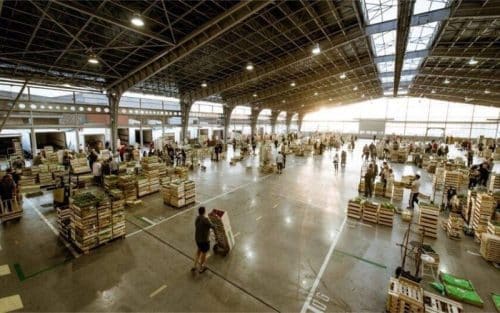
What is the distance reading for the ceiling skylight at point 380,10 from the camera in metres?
10.0

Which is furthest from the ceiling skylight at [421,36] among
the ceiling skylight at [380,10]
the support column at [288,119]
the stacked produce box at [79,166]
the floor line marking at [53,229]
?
the support column at [288,119]

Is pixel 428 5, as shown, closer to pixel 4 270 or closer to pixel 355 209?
pixel 355 209

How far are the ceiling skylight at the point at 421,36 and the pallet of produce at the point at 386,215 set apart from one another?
37.1 ft

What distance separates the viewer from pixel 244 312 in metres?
3.87

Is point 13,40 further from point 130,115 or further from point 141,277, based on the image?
point 141,277

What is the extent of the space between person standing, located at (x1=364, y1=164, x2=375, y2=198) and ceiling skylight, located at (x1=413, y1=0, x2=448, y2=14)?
7.63 meters

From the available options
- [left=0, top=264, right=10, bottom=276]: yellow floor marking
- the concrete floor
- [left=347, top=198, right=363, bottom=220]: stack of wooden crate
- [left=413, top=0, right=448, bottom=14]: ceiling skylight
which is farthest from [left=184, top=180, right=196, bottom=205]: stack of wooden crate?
[left=413, top=0, right=448, bottom=14]: ceiling skylight

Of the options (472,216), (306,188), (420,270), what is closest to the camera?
(420,270)

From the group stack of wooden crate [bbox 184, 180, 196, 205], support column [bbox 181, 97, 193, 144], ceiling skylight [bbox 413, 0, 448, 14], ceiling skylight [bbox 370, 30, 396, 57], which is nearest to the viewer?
stack of wooden crate [bbox 184, 180, 196, 205]

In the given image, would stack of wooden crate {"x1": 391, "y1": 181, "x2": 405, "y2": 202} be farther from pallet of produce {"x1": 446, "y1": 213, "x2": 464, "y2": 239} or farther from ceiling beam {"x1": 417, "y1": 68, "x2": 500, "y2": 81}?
ceiling beam {"x1": 417, "y1": 68, "x2": 500, "y2": 81}

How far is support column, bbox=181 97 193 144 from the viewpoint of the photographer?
24.9 meters

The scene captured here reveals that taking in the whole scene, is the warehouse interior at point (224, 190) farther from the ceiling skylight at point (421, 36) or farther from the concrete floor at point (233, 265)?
the ceiling skylight at point (421, 36)

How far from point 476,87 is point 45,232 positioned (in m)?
37.1

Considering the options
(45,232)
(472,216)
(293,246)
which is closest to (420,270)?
(293,246)
